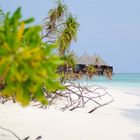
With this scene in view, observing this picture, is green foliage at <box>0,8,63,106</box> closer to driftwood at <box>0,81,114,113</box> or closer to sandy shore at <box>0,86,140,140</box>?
sandy shore at <box>0,86,140,140</box>

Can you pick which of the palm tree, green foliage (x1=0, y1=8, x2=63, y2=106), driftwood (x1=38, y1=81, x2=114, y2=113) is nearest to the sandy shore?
driftwood (x1=38, y1=81, x2=114, y2=113)

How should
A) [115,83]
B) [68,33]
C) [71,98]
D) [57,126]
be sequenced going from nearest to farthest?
[57,126]
[71,98]
[68,33]
[115,83]

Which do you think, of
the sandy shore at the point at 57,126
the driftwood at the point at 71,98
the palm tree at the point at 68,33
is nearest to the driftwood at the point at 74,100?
the driftwood at the point at 71,98

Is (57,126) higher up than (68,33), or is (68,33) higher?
(68,33)

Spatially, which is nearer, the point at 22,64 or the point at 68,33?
the point at 22,64

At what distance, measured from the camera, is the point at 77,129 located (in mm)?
5383

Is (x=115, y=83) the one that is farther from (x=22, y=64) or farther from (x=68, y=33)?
(x=22, y=64)

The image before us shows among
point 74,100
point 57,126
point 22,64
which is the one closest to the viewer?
point 22,64

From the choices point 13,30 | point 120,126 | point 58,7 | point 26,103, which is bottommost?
point 120,126

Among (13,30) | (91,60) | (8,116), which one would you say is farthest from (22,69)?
(91,60)

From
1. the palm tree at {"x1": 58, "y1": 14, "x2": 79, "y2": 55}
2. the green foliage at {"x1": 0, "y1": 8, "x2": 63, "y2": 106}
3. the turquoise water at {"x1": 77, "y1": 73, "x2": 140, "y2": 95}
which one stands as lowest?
the turquoise water at {"x1": 77, "y1": 73, "x2": 140, "y2": 95}

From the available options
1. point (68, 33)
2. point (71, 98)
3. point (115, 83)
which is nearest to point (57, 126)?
point (71, 98)

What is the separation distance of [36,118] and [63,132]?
0.61 metres

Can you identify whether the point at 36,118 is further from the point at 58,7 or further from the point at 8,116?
the point at 58,7
